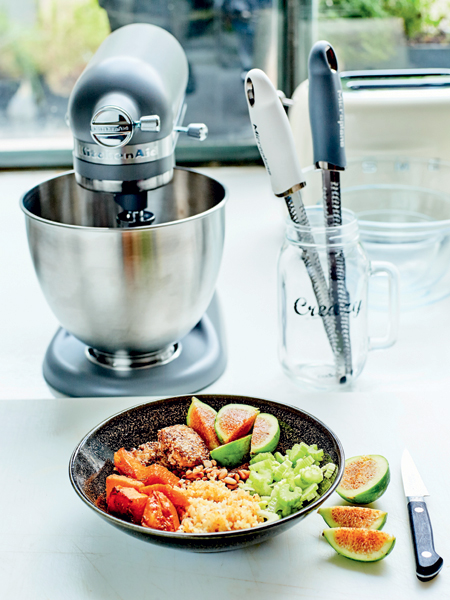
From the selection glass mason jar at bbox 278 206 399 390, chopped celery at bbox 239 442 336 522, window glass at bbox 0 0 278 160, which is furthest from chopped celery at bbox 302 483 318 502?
window glass at bbox 0 0 278 160

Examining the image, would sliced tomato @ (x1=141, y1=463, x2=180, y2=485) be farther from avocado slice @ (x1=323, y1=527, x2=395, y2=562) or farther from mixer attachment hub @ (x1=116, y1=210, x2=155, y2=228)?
mixer attachment hub @ (x1=116, y1=210, x2=155, y2=228)

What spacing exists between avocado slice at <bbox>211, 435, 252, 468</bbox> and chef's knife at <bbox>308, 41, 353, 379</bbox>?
0.19 metres

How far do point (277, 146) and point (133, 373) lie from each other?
0.97ft

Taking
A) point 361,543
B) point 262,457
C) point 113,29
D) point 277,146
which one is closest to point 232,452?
point 262,457

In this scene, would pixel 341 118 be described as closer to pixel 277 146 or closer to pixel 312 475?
pixel 277 146

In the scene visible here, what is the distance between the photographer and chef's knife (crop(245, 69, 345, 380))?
60cm

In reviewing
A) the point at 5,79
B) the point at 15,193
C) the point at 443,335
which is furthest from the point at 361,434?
the point at 5,79

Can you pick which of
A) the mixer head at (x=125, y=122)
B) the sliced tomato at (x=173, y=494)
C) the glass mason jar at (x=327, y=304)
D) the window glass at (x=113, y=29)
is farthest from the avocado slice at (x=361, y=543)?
the window glass at (x=113, y=29)

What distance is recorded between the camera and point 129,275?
673 millimetres

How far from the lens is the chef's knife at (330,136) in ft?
2.05

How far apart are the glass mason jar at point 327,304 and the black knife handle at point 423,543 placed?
0.22m

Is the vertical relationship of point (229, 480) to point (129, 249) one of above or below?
below

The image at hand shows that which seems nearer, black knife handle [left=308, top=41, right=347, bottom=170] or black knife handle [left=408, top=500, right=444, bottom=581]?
black knife handle [left=408, top=500, right=444, bottom=581]

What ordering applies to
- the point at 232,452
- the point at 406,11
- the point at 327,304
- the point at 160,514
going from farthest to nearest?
the point at 406,11
the point at 327,304
the point at 232,452
the point at 160,514
